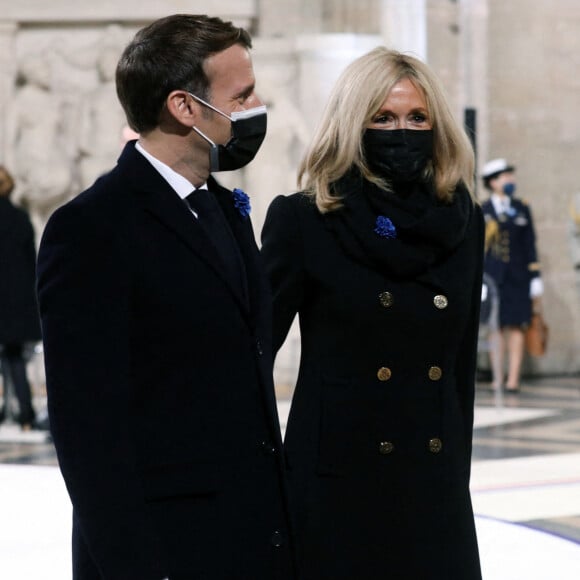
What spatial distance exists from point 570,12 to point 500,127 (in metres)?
1.38

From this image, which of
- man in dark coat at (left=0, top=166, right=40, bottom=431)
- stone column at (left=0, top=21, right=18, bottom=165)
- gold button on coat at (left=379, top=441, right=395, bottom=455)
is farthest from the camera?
stone column at (left=0, top=21, right=18, bottom=165)

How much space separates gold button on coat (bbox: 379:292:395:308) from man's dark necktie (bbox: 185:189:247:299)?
0.81 m

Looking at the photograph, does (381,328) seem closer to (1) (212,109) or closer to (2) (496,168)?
(1) (212,109)

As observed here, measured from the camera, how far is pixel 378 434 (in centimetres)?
351

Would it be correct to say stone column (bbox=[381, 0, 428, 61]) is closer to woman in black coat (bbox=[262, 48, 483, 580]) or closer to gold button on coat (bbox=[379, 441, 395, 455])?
woman in black coat (bbox=[262, 48, 483, 580])

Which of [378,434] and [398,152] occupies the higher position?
[398,152]

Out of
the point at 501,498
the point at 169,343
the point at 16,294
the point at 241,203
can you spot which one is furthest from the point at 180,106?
the point at 16,294

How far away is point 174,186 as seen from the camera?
8.88ft

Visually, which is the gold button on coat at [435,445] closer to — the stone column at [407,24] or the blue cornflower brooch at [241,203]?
the blue cornflower brooch at [241,203]

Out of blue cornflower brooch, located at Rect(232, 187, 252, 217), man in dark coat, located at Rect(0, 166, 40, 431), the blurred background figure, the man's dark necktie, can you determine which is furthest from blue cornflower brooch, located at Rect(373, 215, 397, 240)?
the blurred background figure

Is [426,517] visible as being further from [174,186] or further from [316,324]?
[174,186]

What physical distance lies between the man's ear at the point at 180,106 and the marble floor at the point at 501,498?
3.10 m

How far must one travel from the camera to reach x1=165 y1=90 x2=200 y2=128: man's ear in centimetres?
269

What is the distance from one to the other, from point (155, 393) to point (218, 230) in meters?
0.35
